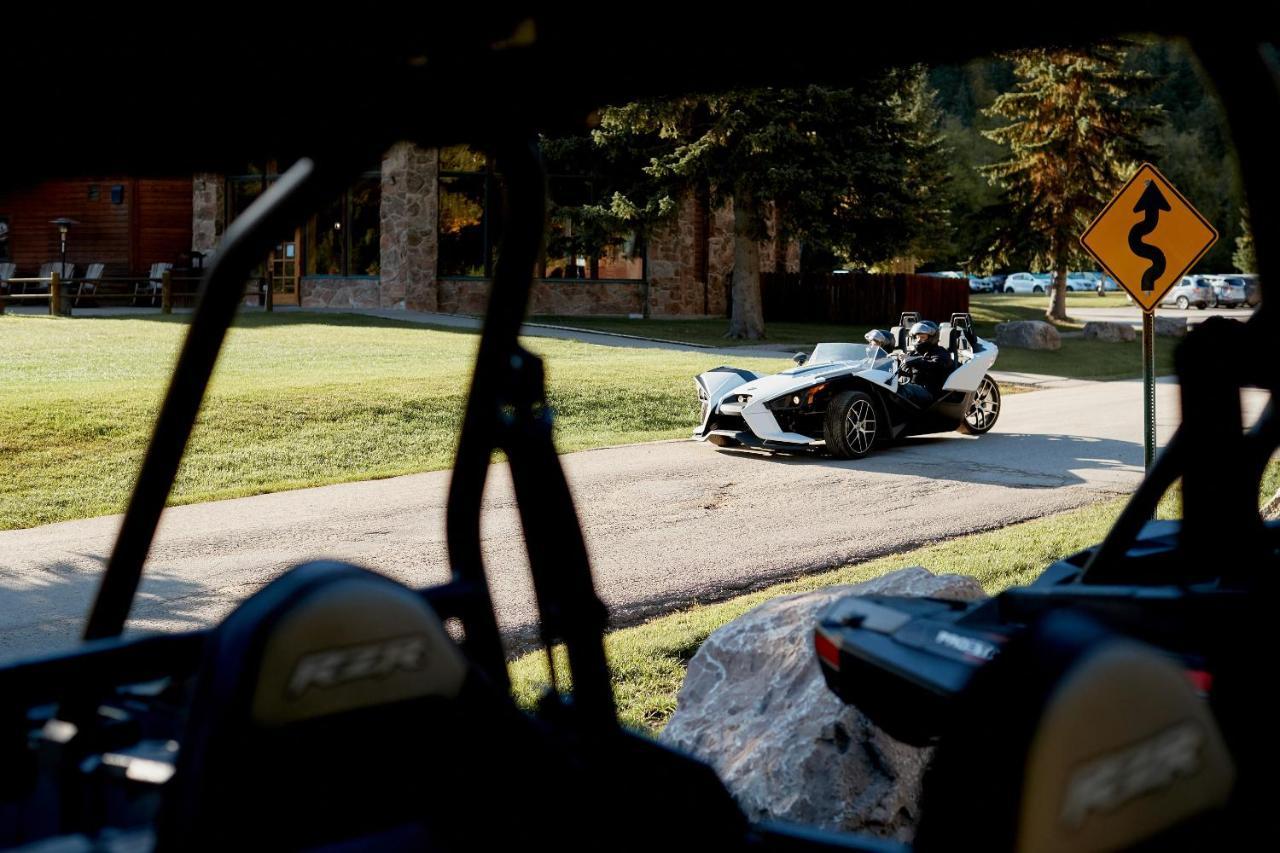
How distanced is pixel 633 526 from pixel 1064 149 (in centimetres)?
3540

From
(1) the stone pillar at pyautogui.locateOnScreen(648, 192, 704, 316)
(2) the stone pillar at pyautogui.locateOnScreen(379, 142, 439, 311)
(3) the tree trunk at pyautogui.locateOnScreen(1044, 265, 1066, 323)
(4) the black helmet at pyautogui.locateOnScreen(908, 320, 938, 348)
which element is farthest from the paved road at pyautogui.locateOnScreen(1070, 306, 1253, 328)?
(4) the black helmet at pyautogui.locateOnScreen(908, 320, 938, 348)

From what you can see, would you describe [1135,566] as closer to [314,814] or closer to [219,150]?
[314,814]

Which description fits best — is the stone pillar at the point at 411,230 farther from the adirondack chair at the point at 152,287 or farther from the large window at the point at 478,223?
the adirondack chair at the point at 152,287

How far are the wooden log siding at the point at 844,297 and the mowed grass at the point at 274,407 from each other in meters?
15.0

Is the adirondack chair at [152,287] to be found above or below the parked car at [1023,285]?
below

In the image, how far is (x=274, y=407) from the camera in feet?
52.4

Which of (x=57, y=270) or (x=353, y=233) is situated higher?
(x=353, y=233)

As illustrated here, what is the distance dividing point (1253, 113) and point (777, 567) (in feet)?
23.5

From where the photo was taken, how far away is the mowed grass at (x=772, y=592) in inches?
242

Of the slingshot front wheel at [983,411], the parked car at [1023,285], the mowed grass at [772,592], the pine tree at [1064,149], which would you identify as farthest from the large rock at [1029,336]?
the parked car at [1023,285]

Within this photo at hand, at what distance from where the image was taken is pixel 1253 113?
2.17 m

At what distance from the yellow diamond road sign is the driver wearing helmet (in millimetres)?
4937

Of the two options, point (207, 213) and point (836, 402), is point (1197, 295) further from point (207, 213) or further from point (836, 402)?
point (836, 402)

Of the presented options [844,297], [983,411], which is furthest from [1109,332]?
[983,411]
